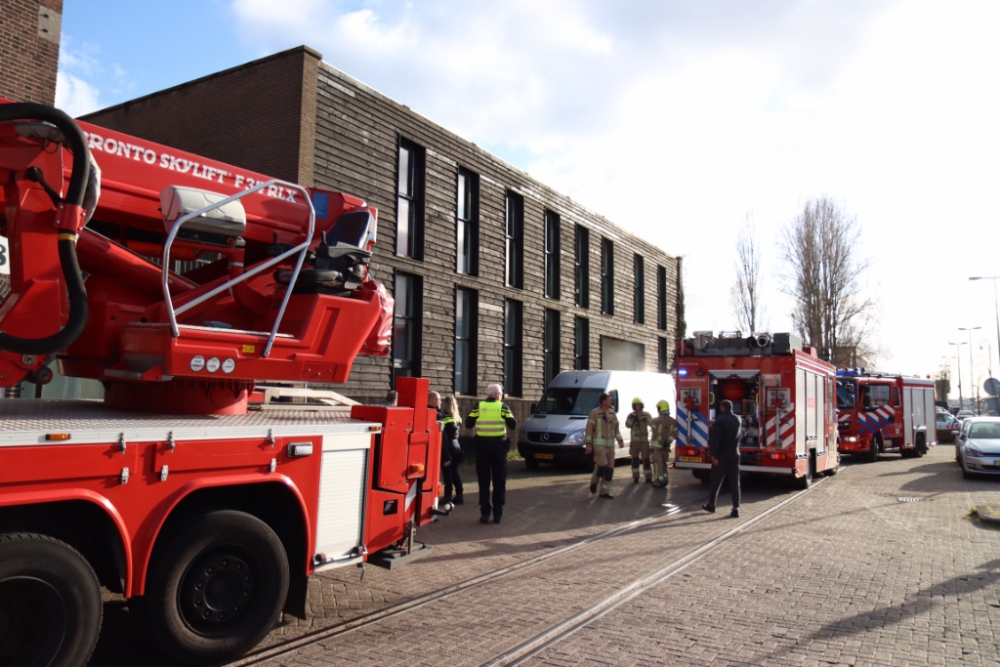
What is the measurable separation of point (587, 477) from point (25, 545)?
12770 millimetres

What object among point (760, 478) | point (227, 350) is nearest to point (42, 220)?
point (227, 350)

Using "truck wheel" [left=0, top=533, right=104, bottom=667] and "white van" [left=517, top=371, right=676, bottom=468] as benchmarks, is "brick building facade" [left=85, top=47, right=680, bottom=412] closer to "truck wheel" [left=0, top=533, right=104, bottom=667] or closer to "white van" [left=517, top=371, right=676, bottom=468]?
"white van" [left=517, top=371, right=676, bottom=468]

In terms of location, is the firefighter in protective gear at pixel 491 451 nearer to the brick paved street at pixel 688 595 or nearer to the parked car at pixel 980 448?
the brick paved street at pixel 688 595

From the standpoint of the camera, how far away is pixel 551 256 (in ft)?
77.7

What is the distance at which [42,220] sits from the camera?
172 inches

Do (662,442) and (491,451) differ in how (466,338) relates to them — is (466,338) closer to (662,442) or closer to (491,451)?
(662,442)

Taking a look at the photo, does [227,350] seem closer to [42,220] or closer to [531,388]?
[42,220]

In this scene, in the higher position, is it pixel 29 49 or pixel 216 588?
pixel 29 49

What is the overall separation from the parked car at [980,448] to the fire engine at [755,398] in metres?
4.76

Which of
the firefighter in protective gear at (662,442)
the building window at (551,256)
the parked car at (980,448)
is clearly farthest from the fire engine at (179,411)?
the building window at (551,256)

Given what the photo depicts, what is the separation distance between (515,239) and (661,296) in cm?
1160

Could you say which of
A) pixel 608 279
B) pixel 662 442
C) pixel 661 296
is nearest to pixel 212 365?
pixel 662 442

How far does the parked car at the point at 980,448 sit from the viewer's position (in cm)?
1666

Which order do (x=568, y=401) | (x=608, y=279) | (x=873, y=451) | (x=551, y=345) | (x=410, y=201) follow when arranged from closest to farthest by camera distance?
1. (x=568, y=401)
2. (x=410, y=201)
3. (x=873, y=451)
4. (x=551, y=345)
5. (x=608, y=279)
